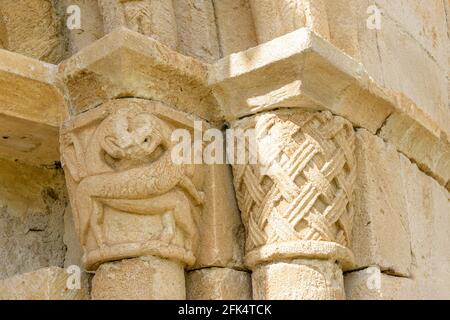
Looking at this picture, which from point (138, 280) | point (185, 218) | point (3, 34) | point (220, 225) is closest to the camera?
point (138, 280)

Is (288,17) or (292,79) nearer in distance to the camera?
(292,79)

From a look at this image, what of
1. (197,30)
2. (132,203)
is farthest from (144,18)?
(132,203)

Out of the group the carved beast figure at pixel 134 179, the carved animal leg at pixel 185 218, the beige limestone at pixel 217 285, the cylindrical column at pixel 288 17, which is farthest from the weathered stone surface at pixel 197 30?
the beige limestone at pixel 217 285

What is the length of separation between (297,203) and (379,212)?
14.6 inches

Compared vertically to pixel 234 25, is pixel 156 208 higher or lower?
lower

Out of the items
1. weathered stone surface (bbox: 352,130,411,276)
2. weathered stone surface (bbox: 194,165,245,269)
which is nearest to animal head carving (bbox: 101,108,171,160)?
weathered stone surface (bbox: 194,165,245,269)

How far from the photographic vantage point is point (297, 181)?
2512mm

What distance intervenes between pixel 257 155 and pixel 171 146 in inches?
10.4

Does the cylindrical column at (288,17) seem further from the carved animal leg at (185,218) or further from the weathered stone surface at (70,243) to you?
the weathered stone surface at (70,243)

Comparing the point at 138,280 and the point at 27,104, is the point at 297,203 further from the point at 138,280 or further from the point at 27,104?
the point at 27,104

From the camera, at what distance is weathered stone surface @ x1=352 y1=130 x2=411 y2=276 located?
2.64 metres

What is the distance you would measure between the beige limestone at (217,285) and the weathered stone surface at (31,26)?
2.98 ft

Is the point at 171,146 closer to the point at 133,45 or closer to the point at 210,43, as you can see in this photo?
the point at 133,45

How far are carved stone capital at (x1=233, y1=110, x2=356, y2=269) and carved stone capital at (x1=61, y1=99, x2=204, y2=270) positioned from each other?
18 cm
